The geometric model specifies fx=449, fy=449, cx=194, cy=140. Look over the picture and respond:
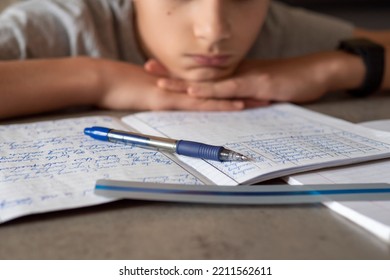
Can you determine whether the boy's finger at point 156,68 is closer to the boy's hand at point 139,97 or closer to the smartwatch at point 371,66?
the boy's hand at point 139,97

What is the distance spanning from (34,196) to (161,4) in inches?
17.4

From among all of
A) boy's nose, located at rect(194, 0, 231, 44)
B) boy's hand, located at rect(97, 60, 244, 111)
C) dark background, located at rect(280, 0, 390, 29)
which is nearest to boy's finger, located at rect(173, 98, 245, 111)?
boy's hand, located at rect(97, 60, 244, 111)

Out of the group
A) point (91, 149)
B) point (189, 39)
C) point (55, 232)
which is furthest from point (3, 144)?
point (189, 39)

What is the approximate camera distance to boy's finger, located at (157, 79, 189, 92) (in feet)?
2.48

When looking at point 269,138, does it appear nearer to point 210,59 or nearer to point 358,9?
point 210,59

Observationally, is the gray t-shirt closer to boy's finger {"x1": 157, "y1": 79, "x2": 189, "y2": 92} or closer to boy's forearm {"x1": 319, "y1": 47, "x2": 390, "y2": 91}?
boy's finger {"x1": 157, "y1": 79, "x2": 189, "y2": 92}

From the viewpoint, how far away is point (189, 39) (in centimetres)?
72

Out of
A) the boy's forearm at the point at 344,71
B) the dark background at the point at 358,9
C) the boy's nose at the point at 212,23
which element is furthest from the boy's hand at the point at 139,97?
the dark background at the point at 358,9

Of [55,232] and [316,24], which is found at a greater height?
[316,24]

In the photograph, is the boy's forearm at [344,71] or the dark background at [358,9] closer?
the boy's forearm at [344,71]

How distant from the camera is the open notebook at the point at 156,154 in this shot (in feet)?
1.35

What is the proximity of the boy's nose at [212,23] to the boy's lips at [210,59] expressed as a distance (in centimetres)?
4

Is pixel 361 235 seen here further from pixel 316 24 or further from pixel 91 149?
pixel 316 24

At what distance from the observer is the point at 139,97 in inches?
29.4
